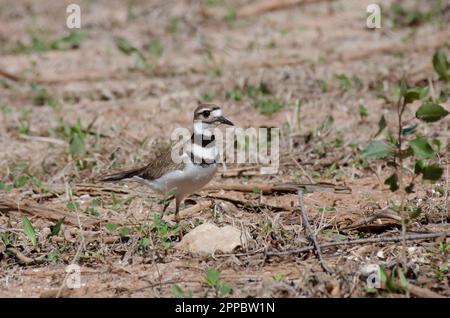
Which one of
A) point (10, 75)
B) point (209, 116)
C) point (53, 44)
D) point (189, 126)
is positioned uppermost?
point (53, 44)

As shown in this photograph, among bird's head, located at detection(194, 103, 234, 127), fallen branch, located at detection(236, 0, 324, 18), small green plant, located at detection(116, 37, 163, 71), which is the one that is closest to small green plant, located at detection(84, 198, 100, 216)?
bird's head, located at detection(194, 103, 234, 127)

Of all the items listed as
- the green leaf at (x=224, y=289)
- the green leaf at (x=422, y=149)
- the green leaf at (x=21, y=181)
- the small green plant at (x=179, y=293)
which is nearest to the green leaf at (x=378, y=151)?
the green leaf at (x=422, y=149)

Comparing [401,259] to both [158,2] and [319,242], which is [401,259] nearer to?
[319,242]

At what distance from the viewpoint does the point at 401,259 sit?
4.67 metres

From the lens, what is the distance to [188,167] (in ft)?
19.2

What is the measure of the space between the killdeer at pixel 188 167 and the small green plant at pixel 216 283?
1.28 m

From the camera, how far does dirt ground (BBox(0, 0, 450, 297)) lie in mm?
4902

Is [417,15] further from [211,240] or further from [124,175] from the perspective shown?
[211,240]

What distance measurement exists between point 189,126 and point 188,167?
240 cm

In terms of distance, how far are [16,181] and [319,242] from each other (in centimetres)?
306

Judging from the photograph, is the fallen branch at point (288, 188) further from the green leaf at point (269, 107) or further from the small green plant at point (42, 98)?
the small green plant at point (42, 98)

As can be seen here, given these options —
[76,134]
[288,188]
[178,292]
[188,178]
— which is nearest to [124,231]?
[188,178]

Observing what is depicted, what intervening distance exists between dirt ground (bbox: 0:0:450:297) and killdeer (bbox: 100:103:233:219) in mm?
197

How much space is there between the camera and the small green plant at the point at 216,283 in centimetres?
445
